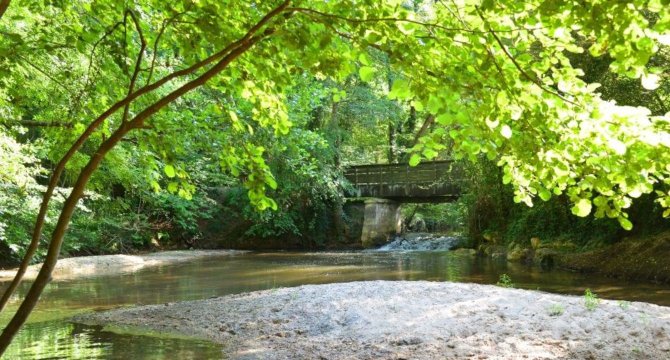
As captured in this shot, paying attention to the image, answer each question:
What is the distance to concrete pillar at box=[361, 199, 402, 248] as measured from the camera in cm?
2558

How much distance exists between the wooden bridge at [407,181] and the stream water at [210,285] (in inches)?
164

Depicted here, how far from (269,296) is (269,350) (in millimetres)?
2889

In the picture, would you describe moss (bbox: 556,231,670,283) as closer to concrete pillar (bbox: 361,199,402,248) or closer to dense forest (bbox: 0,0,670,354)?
dense forest (bbox: 0,0,670,354)

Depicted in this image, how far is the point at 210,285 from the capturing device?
43.5 ft

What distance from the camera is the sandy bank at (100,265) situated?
15755mm

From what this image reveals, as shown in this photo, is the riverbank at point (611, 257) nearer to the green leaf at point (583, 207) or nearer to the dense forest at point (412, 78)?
the dense forest at point (412, 78)

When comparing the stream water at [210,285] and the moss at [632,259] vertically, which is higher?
the moss at [632,259]

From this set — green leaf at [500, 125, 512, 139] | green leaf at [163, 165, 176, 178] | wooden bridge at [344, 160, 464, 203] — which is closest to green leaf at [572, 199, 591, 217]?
green leaf at [500, 125, 512, 139]

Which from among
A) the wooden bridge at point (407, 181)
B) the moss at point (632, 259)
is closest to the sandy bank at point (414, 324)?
the moss at point (632, 259)

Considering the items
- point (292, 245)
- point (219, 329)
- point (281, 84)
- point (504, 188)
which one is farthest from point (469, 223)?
point (281, 84)

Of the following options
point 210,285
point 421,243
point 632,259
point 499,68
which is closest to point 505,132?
point 499,68

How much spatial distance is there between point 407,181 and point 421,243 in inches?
118

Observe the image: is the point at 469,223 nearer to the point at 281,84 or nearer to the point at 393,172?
the point at 393,172

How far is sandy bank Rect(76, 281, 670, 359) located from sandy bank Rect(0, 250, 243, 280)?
23.6 ft
